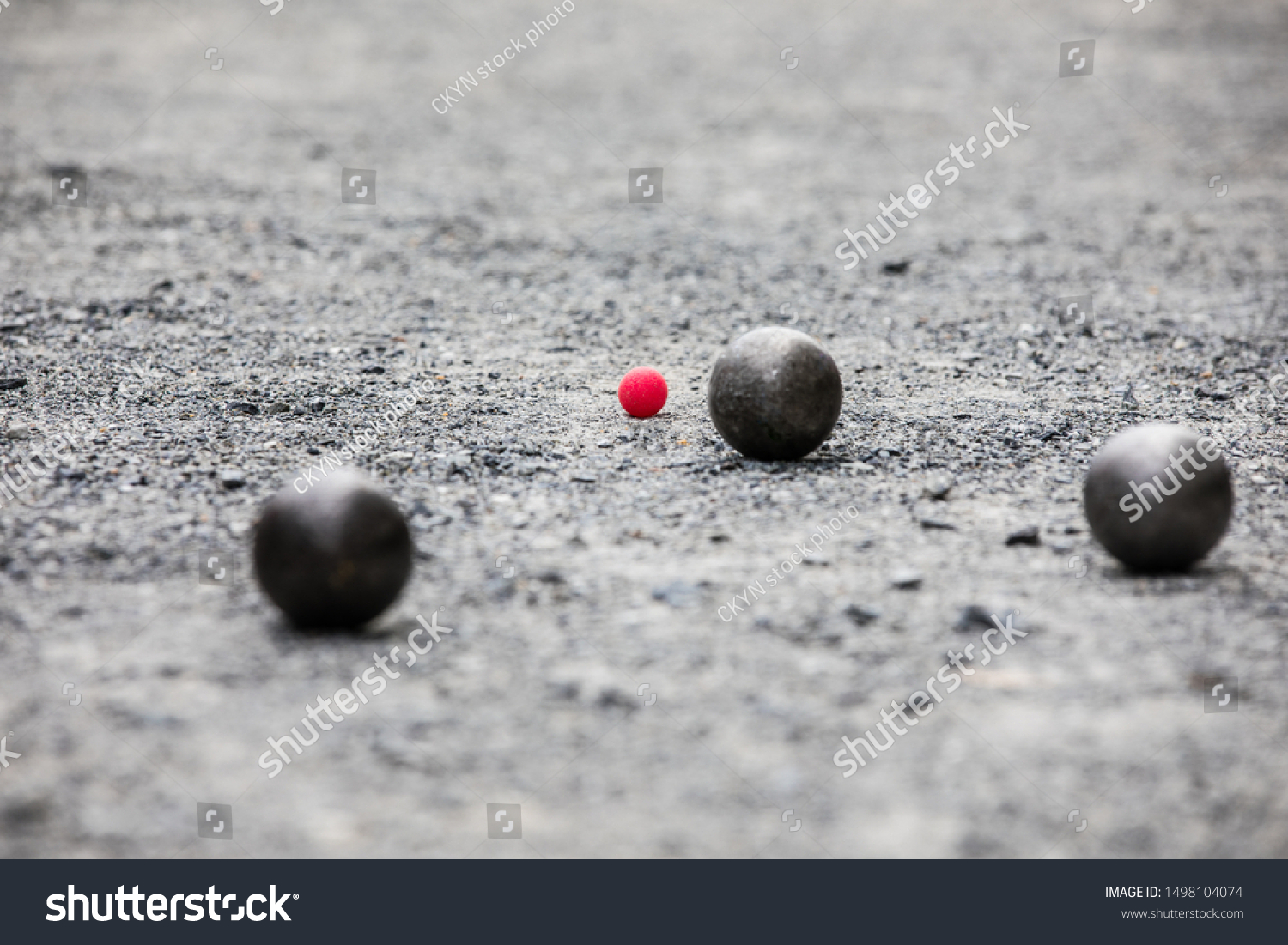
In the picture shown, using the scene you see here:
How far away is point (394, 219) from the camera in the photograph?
11.3 m

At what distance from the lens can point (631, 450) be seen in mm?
6660

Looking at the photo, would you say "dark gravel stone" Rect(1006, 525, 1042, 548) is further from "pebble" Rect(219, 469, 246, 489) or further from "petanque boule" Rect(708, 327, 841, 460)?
"pebble" Rect(219, 469, 246, 489)

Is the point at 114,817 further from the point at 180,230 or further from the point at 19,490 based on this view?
the point at 180,230

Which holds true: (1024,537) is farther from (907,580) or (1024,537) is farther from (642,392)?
(642,392)

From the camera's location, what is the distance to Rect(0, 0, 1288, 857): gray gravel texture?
3.72 metres

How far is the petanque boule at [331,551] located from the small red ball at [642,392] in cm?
272

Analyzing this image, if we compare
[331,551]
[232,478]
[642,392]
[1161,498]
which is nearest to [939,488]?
[1161,498]

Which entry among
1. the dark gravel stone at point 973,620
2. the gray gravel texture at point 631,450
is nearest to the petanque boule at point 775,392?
the gray gravel texture at point 631,450

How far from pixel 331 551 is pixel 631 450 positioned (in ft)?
8.35

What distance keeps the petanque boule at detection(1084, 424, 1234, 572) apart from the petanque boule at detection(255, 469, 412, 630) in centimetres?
304

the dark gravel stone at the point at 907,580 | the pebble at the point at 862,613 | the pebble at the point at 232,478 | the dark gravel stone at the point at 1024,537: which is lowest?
the pebble at the point at 862,613

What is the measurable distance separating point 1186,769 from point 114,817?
3405mm

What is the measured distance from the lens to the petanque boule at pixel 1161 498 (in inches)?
193

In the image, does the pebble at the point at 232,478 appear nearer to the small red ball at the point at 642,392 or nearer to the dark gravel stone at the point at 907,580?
the small red ball at the point at 642,392
